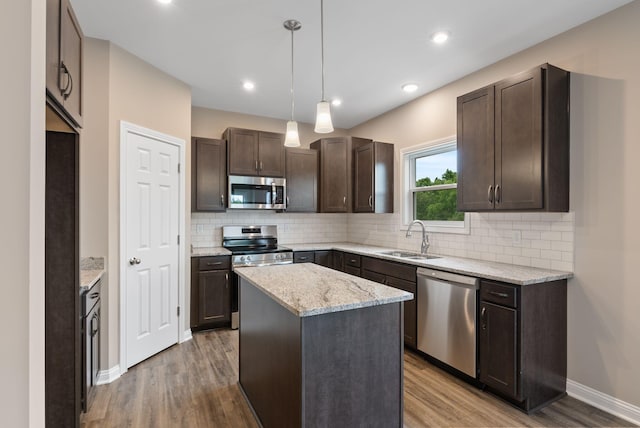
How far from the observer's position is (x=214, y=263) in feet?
13.0

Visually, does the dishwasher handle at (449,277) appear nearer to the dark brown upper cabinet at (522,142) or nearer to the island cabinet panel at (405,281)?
the island cabinet panel at (405,281)

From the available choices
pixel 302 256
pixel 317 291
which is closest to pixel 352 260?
pixel 302 256

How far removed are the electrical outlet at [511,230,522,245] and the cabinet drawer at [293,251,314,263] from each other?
97.2 inches

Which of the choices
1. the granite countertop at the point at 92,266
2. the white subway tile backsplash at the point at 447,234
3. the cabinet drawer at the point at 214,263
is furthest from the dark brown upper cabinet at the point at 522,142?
the granite countertop at the point at 92,266

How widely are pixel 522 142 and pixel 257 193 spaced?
3086 millimetres

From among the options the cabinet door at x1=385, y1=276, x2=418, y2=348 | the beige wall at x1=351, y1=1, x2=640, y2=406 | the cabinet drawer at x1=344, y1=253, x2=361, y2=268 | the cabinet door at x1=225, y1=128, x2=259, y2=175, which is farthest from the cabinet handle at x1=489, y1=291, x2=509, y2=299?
the cabinet door at x1=225, y1=128, x2=259, y2=175

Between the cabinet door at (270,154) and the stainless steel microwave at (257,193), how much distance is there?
98 millimetres

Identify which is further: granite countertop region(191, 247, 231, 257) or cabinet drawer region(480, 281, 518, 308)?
granite countertop region(191, 247, 231, 257)

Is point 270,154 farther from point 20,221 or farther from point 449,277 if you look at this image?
point 20,221

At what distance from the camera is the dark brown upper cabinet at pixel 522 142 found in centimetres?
246

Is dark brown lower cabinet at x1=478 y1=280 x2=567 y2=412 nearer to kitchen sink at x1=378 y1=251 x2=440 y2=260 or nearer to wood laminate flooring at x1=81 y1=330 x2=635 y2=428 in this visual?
wood laminate flooring at x1=81 y1=330 x2=635 y2=428

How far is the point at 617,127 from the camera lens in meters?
2.32

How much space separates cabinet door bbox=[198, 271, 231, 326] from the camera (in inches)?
153

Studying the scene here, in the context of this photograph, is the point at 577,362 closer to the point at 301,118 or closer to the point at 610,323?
the point at 610,323
